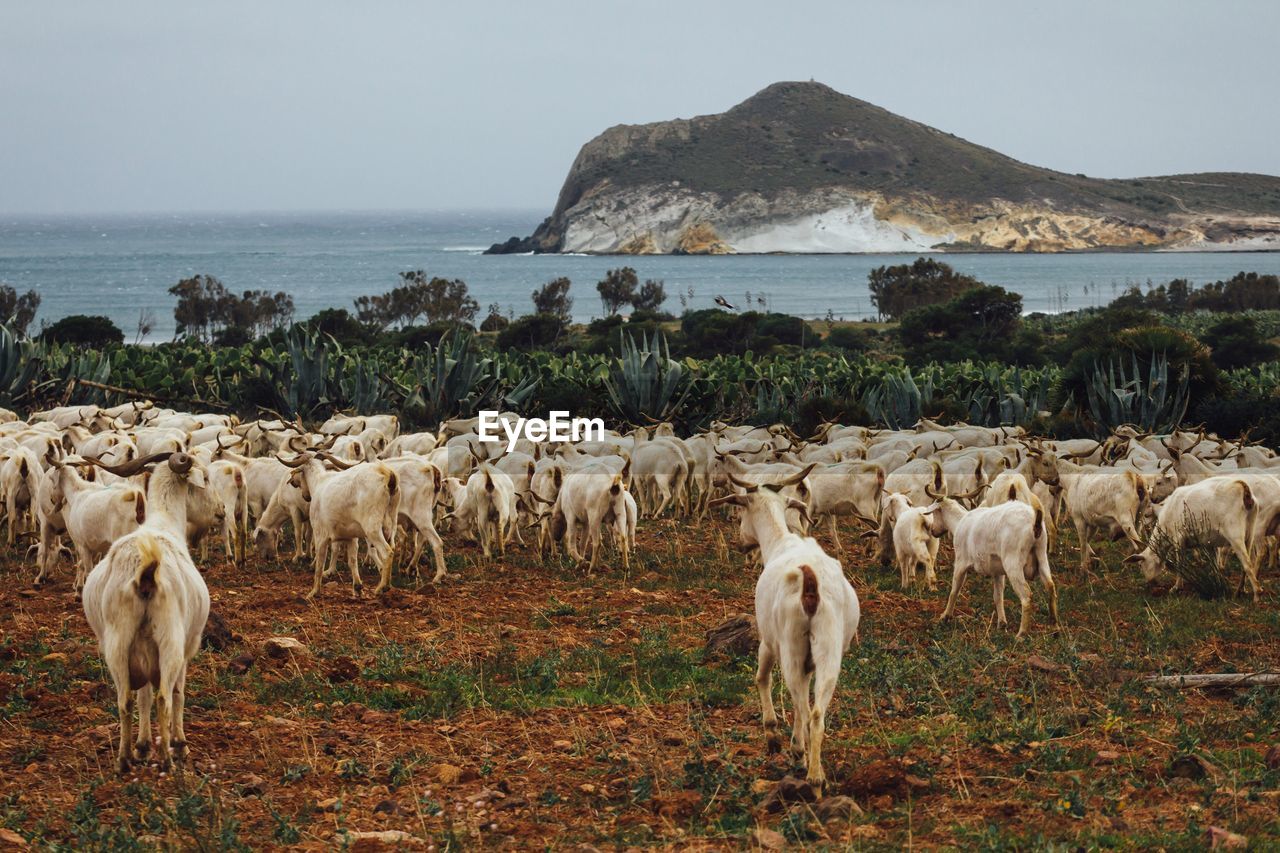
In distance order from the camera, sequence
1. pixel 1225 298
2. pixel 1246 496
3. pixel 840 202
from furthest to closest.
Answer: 1. pixel 840 202
2. pixel 1225 298
3. pixel 1246 496

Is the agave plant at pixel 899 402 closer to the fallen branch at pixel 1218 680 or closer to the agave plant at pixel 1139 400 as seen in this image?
the agave plant at pixel 1139 400

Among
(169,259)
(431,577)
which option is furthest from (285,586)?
(169,259)

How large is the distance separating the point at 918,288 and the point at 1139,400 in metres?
52.0

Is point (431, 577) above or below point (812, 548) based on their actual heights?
below

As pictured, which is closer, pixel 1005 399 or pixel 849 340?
pixel 1005 399

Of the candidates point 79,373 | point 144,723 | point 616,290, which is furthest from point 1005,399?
point 616,290

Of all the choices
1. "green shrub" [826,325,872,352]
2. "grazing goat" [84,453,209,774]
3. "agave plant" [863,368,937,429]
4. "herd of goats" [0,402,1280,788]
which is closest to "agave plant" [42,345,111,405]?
"herd of goats" [0,402,1280,788]

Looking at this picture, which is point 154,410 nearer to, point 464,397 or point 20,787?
point 464,397

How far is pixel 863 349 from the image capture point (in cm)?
5100

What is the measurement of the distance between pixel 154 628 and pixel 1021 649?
20.4 feet

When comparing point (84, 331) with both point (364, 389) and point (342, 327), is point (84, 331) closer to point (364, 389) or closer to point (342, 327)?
point (342, 327)

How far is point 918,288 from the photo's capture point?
7475 cm

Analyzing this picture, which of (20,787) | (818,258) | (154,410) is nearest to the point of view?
(20,787)

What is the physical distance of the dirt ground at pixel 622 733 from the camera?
6.52 metres
